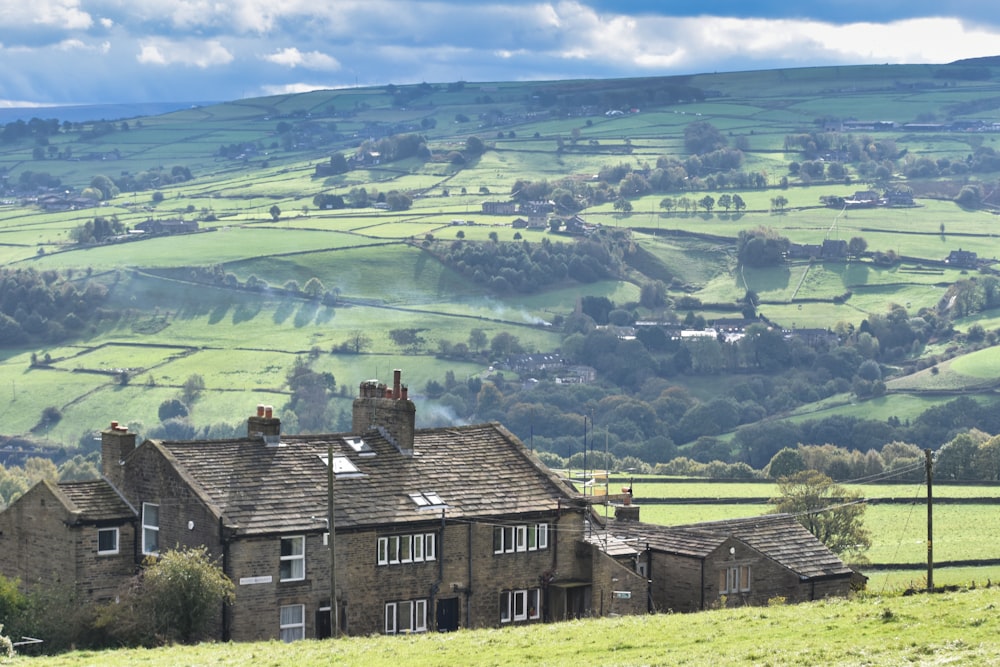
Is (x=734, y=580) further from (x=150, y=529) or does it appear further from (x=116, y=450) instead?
(x=116, y=450)

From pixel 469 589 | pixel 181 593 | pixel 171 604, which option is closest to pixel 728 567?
pixel 469 589

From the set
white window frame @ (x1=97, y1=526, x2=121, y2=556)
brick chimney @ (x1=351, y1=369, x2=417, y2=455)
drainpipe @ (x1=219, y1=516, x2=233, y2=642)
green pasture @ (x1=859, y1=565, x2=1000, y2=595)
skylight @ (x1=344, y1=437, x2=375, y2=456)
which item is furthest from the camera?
green pasture @ (x1=859, y1=565, x2=1000, y2=595)

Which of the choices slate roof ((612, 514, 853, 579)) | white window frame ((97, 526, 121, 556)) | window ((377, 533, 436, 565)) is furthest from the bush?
slate roof ((612, 514, 853, 579))

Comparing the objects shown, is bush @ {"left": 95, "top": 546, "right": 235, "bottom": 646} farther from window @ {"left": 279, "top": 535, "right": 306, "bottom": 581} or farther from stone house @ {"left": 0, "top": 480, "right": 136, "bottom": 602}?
stone house @ {"left": 0, "top": 480, "right": 136, "bottom": 602}

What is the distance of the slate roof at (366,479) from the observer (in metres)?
51.0

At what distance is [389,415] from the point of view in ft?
185

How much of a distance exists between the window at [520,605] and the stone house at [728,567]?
10.5ft

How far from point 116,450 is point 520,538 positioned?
41.0 ft

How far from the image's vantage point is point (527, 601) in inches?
2158

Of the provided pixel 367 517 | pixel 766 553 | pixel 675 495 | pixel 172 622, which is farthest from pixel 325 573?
pixel 675 495

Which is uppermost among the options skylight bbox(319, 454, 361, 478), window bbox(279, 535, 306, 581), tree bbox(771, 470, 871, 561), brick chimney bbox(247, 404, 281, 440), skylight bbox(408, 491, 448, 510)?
brick chimney bbox(247, 404, 281, 440)

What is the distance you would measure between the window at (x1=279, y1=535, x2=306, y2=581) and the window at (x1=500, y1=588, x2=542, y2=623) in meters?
6.84

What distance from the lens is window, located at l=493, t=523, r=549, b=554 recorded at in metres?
54.2

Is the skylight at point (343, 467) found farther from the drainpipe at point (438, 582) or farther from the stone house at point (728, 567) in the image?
the stone house at point (728, 567)
